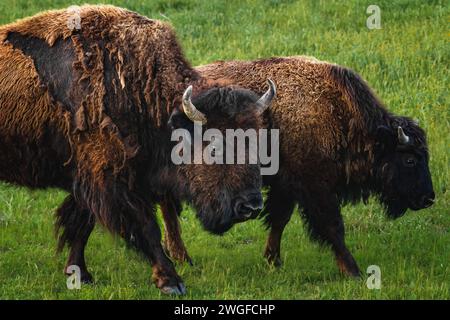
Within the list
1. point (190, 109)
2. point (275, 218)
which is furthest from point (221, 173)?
point (275, 218)

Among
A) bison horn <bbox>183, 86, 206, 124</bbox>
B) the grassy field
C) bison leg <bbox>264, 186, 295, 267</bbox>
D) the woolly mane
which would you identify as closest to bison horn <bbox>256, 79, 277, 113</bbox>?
bison horn <bbox>183, 86, 206, 124</bbox>

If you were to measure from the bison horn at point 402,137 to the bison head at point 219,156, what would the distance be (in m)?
1.60

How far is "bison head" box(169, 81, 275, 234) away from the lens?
656cm

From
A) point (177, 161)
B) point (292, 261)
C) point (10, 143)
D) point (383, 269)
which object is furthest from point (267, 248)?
point (10, 143)

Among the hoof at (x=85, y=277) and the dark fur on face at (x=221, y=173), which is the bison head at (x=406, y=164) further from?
the hoof at (x=85, y=277)

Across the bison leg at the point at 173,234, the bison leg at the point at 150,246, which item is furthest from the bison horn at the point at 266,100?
the bison leg at the point at 173,234

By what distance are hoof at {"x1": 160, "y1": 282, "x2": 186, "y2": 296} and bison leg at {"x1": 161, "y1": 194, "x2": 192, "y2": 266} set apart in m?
1.23

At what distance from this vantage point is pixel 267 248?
8.48m

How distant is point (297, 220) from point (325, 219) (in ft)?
A: 5.61

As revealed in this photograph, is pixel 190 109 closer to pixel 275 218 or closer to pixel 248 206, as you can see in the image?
pixel 248 206

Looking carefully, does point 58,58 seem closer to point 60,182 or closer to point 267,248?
point 60,182

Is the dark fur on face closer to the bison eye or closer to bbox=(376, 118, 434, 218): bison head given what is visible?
bbox=(376, 118, 434, 218): bison head

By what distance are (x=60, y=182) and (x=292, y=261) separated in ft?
7.39

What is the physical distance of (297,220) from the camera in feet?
31.6
